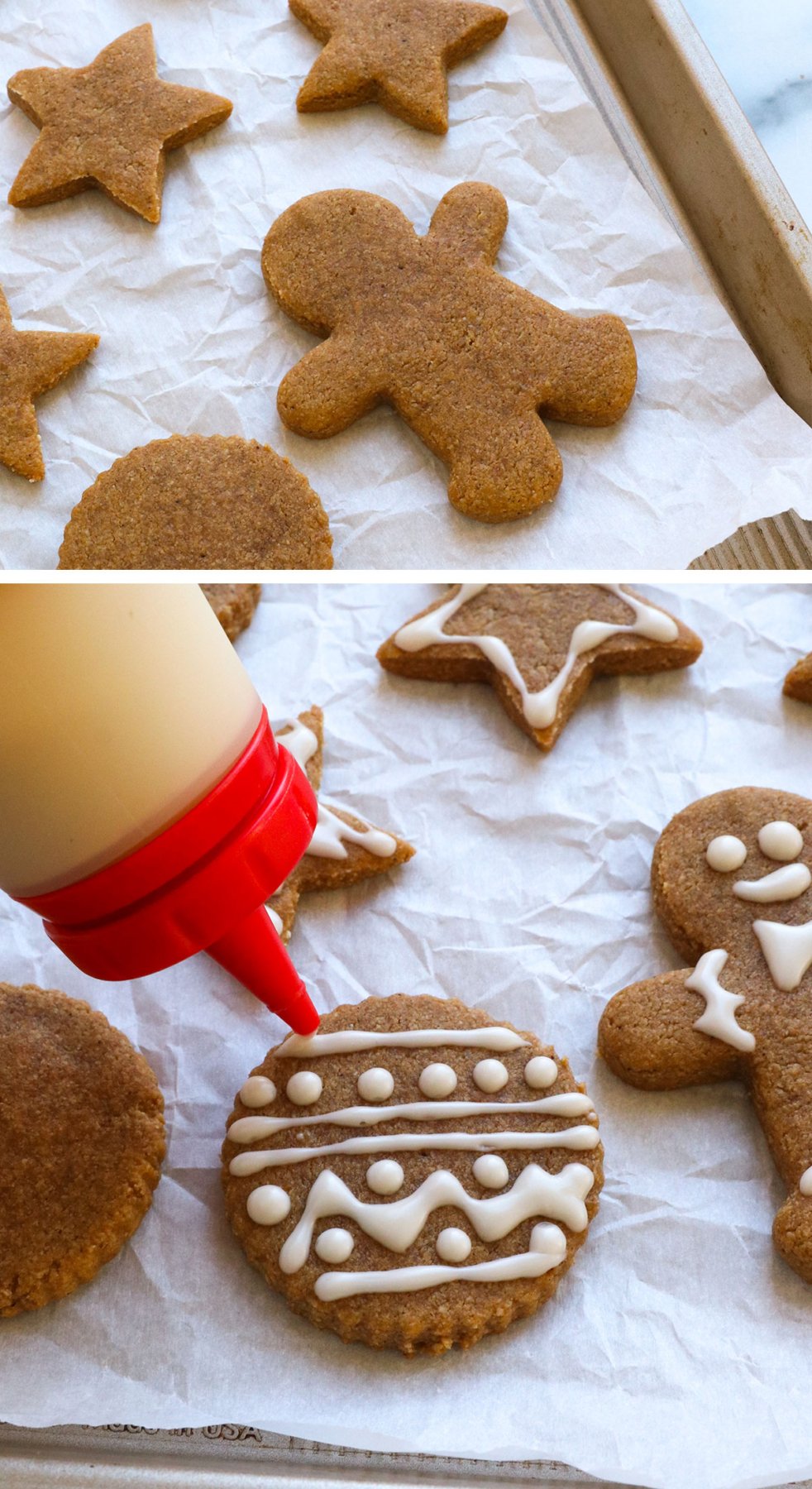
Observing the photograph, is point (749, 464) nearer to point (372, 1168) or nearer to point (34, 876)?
point (372, 1168)

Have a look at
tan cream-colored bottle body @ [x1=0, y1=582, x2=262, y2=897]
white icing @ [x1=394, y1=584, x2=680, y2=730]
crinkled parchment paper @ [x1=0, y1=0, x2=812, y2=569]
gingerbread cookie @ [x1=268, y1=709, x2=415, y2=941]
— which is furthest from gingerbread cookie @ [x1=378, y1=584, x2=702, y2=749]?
tan cream-colored bottle body @ [x1=0, y1=582, x2=262, y2=897]

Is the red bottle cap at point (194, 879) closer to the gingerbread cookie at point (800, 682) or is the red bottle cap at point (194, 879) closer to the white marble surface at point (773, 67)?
the gingerbread cookie at point (800, 682)

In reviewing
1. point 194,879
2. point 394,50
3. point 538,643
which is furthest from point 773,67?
point 194,879

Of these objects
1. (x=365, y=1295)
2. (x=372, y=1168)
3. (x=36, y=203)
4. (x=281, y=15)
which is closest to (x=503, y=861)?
(x=372, y=1168)

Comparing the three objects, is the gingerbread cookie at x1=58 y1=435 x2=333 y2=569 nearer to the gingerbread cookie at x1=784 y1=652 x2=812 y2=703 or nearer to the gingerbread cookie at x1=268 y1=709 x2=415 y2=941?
the gingerbread cookie at x1=268 y1=709 x2=415 y2=941

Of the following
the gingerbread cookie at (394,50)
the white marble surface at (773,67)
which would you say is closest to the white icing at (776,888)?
the white marble surface at (773,67)
